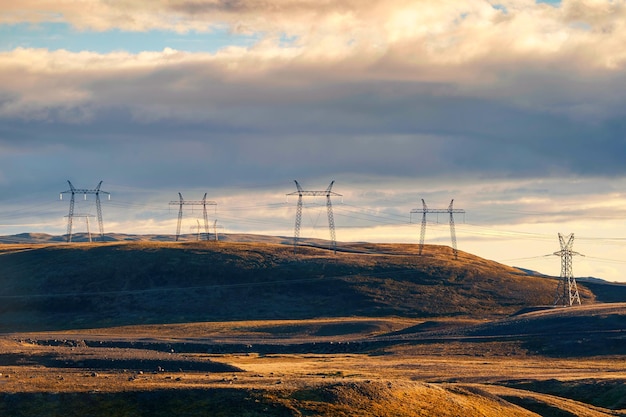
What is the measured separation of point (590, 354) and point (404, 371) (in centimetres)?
4840

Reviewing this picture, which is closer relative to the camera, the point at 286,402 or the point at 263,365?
the point at 286,402

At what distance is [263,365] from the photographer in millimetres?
155125

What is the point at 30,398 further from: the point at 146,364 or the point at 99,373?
the point at 146,364

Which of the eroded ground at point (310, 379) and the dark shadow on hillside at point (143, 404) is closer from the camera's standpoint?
the dark shadow on hillside at point (143, 404)

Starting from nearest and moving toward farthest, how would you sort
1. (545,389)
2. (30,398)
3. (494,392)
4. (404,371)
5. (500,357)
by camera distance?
(30,398)
(494,392)
(545,389)
(404,371)
(500,357)

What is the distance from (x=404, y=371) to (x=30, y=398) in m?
63.1

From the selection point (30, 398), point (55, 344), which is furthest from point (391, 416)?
point (55, 344)

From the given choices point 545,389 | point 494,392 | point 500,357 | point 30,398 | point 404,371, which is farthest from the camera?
point 500,357

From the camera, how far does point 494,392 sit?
403 feet

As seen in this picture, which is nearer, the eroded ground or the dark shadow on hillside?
the dark shadow on hillside

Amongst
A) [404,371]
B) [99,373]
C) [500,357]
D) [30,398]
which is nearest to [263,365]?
[404,371]

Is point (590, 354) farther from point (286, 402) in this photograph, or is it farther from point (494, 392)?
point (286, 402)

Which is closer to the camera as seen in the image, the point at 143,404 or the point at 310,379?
the point at 143,404

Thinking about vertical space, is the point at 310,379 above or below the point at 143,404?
above
